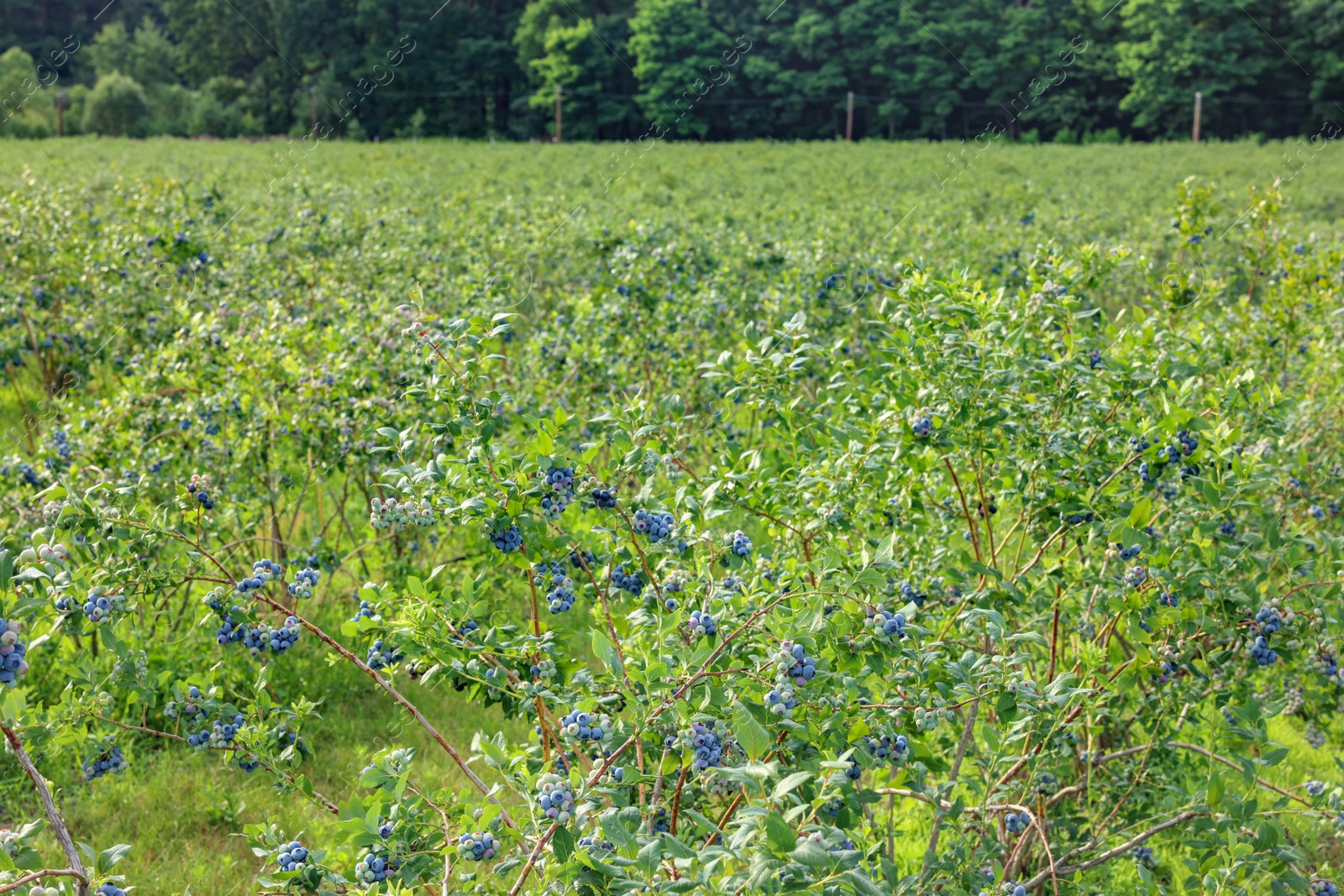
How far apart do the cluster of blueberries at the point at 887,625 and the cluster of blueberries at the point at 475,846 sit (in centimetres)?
68

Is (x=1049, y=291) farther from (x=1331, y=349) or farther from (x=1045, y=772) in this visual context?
(x=1331, y=349)

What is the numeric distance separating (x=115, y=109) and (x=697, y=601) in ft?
140

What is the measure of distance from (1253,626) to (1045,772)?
685 millimetres

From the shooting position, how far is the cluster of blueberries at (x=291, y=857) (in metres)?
1.54

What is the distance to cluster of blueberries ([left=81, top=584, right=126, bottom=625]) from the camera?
1658 mm

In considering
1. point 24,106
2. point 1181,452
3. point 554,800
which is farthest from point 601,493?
point 24,106

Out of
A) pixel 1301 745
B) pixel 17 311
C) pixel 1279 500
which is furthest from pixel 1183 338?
pixel 17 311

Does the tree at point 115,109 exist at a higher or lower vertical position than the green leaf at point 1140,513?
higher

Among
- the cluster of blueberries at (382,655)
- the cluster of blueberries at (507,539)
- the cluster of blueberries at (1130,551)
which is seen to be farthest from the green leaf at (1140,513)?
the cluster of blueberries at (382,655)

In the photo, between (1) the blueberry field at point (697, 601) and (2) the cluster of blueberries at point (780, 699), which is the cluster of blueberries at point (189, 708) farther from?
(2) the cluster of blueberries at point (780, 699)

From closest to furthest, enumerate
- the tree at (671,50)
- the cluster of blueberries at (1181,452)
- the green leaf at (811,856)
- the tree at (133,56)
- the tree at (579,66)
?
the green leaf at (811,856)
the cluster of blueberries at (1181,452)
the tree at (671,50)
the tree at (579,66)
the tree at (133,56)

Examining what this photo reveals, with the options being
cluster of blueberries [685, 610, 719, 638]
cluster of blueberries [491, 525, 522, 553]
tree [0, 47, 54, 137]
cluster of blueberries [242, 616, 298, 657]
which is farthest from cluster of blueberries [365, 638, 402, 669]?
tree [0, 47, 54, 137]

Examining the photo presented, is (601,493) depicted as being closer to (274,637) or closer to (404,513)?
(404,513)

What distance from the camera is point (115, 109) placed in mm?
36938
